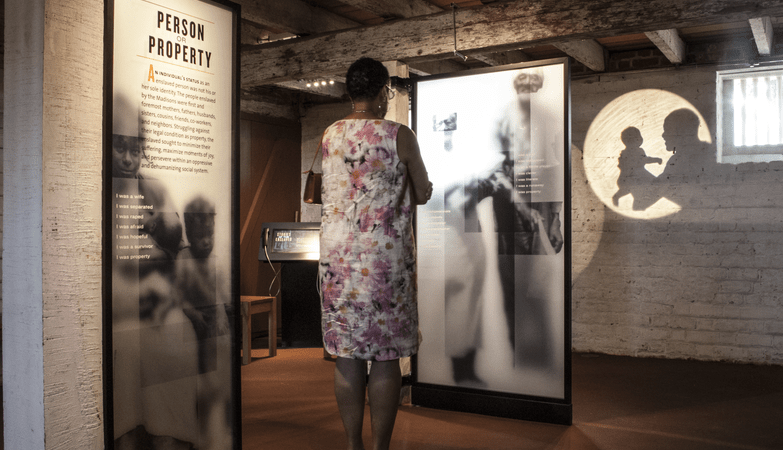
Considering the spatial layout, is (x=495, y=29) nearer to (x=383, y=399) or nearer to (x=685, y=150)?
(x=383, y=399)

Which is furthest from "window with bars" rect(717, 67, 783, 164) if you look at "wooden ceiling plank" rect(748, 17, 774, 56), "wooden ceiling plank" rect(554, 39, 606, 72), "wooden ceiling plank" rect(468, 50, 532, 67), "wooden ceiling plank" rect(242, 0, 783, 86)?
"wooden ceiling plank" rect(242, 0, 783, 86)

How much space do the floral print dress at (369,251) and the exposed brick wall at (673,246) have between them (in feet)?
13.6

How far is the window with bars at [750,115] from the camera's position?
205 inches

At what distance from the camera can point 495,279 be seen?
3635 millimetres

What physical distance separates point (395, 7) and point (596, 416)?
9.41ft

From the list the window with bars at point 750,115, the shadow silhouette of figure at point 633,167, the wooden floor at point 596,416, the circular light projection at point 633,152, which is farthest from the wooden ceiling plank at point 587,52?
the wooden floor at point 596,416

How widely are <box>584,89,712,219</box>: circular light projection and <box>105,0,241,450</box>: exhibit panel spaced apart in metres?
4.29

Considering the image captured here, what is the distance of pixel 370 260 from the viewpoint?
203cm

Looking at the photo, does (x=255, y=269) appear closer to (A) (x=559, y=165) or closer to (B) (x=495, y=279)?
(B) (x=495, y=279)

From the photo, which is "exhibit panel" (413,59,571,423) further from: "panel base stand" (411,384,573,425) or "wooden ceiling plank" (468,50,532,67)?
"wooden ceiling plank" (468,50,532,67)

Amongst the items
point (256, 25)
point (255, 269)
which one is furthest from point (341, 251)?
point (255, 269)

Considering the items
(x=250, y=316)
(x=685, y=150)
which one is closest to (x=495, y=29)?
(x=685, y=150)

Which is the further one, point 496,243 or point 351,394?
point 496,243

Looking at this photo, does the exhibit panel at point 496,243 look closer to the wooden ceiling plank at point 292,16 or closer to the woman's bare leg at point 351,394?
the wooden ceiling plank at point 292,16
